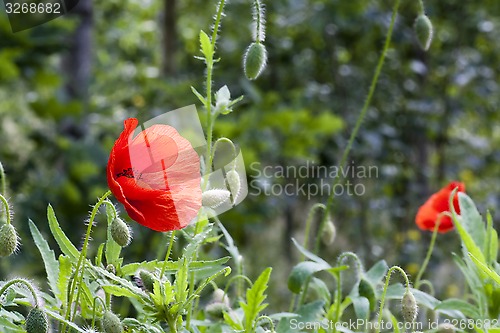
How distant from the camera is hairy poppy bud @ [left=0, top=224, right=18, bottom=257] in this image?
0.70m

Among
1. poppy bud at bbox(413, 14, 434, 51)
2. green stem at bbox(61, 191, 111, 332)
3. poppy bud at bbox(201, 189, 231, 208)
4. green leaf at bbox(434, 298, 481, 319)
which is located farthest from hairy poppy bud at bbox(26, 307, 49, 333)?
poppy bud at bbox(413, 14, 434, 51)

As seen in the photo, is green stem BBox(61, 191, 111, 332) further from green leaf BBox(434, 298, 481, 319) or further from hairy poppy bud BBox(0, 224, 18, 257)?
green leaf BBox(434, 298, 481, 319)

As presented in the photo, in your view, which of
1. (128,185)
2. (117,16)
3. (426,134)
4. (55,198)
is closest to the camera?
(128,185)

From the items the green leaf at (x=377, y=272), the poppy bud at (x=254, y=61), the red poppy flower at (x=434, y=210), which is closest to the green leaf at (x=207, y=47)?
the poppy bud at (x=254, y=61)

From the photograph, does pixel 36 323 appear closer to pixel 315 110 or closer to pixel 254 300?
pixel 254 300

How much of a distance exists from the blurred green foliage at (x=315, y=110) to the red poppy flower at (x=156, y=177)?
69.8 inches

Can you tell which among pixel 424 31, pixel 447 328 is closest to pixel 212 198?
pixel 447 328

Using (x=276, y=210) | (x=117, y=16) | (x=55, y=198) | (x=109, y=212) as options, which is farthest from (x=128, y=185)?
(x=117, y=16)

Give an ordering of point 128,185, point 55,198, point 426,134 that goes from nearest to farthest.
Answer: point 128,185 < point 55,198 < point 426,134

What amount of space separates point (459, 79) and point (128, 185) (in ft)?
8.96

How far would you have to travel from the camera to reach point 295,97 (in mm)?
3348

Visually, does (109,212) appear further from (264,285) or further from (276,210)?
(276,210)

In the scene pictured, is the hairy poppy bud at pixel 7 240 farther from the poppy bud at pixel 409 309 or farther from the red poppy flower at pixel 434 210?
the red poppy flower at pixel 434 210

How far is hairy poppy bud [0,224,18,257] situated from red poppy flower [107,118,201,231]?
0.11 metres
